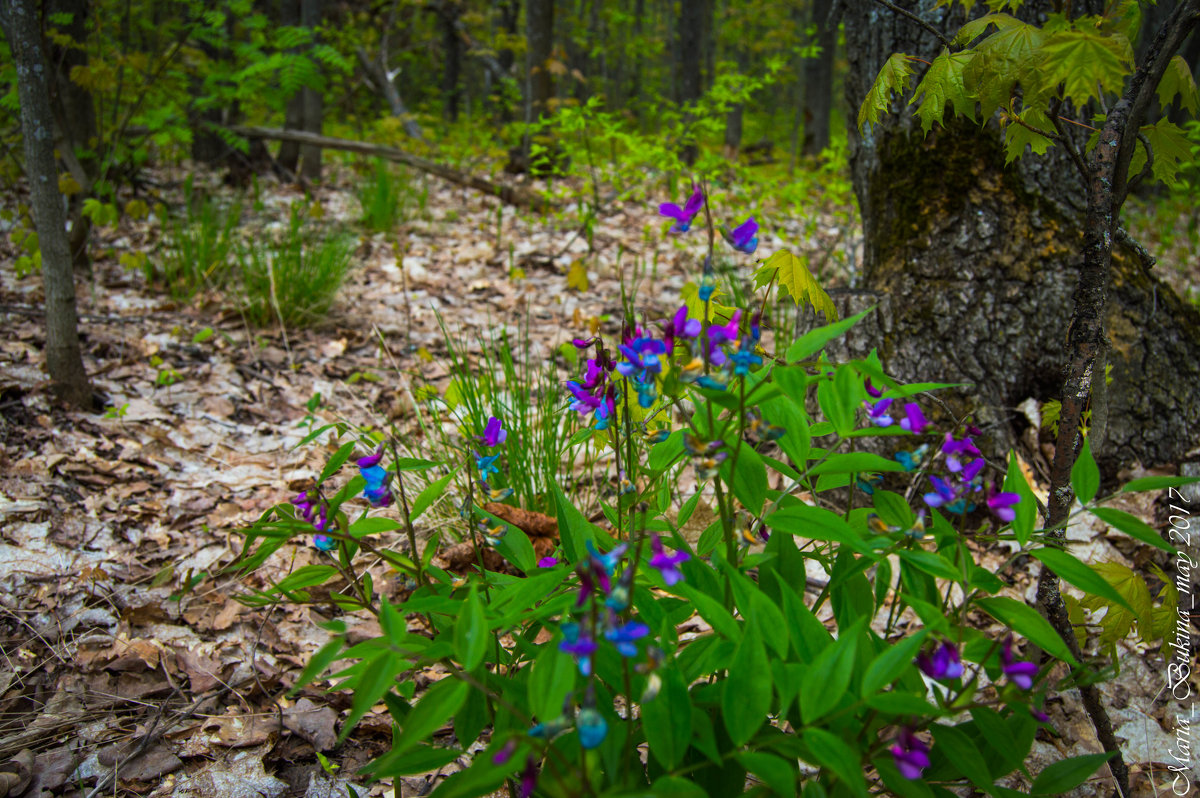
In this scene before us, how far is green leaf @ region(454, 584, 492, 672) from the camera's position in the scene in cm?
65

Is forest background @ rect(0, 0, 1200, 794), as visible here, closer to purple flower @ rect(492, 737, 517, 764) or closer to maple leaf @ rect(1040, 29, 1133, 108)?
maple leaf @ rect(1040, 29, 1133, 108)

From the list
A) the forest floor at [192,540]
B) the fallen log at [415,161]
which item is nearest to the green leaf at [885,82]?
the forest floor at [192,540]

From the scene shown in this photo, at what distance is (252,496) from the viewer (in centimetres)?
217

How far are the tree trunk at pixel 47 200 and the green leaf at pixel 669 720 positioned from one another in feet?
7.99

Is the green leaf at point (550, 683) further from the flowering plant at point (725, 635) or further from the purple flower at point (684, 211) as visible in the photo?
the purple flower at point (684, 211)

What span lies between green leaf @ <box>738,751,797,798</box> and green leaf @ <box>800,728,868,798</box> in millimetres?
33

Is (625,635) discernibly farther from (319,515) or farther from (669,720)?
(319,515)

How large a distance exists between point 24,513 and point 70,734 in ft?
2.70

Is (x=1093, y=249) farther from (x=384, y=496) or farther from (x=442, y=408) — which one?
(x=442, y=408)

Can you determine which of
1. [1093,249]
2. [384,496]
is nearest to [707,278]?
[384,496]

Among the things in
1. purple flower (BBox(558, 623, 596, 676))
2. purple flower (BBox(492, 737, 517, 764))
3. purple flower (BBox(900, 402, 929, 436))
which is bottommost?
purple flower (BBox(492, 737, 517, 764))

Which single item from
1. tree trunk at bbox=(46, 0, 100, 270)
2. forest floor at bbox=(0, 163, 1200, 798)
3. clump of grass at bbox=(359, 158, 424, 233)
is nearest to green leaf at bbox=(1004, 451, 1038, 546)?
forest floor at bbox=(0, 163, 1200, 798)

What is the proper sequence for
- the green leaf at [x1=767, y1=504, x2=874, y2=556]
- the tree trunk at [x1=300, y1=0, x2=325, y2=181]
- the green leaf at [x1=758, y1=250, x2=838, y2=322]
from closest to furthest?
the green leaf at [x1=767, y1=504, x2=874, y2=556]
the green leaf at [x1=758, y1=250, x2=838, y2=322]
the tree trunk at [x1=300, y1=0, x2=325, y2=181]

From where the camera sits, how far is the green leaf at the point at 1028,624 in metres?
0.76
